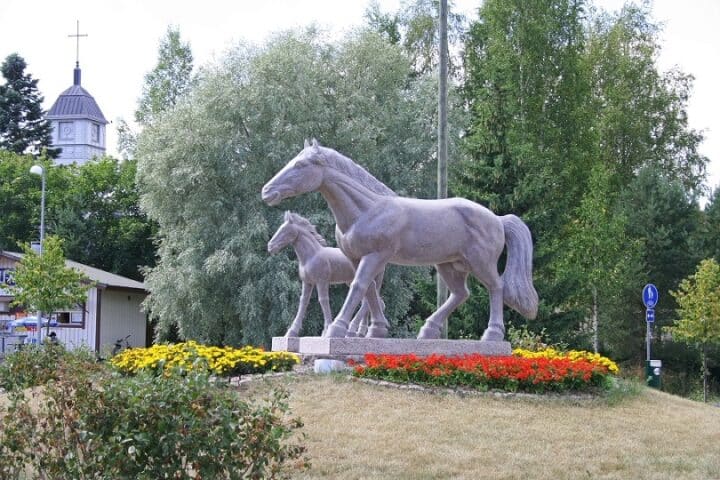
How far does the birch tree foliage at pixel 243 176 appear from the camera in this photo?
2842 centimetres

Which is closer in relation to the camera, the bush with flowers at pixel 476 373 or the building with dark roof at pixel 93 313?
the bush with flowers at pixel 476 373

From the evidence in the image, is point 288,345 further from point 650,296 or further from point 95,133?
point 95,133

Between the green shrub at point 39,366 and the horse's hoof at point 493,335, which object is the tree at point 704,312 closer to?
the horse's hoof at point 493,335

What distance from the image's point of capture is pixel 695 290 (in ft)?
105

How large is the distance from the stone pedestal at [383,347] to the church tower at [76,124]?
8334cm

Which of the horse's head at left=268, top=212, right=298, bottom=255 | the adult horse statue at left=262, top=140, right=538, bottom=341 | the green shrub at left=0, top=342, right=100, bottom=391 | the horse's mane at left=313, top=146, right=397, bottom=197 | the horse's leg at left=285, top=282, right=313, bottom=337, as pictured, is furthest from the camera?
the horse's head at left=268, top=212, right=298, bottom=255

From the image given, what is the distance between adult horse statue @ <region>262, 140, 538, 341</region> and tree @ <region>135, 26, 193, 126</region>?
29978 millimetres

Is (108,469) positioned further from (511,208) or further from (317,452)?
(511,208)

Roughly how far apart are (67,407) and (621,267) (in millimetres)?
27654

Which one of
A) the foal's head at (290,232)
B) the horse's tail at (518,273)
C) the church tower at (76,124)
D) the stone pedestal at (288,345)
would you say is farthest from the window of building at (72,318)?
the church tower at (76,124)

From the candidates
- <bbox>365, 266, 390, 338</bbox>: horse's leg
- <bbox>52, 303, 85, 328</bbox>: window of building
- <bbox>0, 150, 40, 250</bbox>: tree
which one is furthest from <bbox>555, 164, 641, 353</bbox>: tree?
<bbox>0, 150, 40, 250</bbox>: tree

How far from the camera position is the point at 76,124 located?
310ft

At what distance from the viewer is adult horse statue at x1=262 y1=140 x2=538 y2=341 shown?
13.5 metres

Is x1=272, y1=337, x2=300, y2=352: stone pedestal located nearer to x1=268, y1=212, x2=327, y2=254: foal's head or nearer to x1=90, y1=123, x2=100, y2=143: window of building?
x1=268, y1=212, x2=327, y2=254: foal's head
